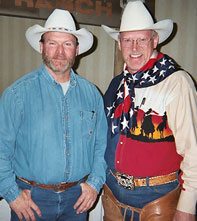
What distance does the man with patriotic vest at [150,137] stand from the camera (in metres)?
1.95

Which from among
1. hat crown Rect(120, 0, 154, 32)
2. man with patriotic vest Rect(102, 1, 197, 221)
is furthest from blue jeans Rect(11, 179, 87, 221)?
hat crown Rect(120, 0, 154, 32)

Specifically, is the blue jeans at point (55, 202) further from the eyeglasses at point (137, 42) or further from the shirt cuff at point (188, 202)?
the eyeglasses at point (137, 42)

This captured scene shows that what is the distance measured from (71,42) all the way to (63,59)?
0.66 feet

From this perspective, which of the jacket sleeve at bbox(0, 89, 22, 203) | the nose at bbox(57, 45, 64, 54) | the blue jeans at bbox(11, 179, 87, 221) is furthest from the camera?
the nose at bbox(57, 45, 64, 54)

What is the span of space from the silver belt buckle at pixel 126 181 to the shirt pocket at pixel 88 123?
1.54 feet

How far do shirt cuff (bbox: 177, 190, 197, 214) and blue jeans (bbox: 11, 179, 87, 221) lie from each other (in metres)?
0.92

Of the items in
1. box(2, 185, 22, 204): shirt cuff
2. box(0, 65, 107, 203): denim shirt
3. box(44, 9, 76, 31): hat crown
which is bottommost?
box(2, 185, 22, 204): shirt cuff

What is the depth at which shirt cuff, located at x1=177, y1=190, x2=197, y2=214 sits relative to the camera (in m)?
1.92

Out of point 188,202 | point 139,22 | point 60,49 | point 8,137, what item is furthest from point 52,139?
point 139,22

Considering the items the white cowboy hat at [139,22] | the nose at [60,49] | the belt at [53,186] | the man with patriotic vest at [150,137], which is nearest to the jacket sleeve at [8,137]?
the belt at [53,186]

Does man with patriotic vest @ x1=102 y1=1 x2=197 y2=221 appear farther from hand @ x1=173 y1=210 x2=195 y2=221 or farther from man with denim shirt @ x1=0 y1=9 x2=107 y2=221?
man with denim shirt @ x1=0 y1=9 x2=107 y2=221

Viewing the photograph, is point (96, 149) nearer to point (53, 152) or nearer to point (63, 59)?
point (53, 152)

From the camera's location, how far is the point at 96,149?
2.46m

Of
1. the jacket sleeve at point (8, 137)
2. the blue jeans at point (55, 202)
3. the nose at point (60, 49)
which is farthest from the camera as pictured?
the nose at point (60, 49)
